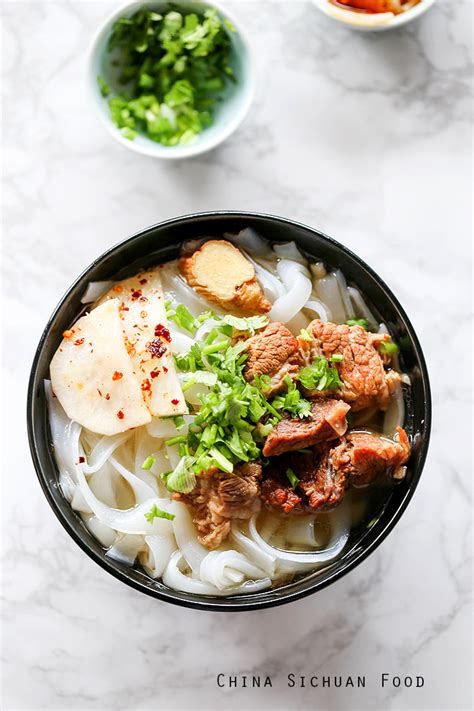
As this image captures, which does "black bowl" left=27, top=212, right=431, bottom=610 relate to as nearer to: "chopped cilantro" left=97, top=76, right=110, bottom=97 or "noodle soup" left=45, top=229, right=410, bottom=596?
"noodle soup" left=45, top=229, right=410, bottom=596

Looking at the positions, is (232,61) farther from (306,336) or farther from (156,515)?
(156,515)

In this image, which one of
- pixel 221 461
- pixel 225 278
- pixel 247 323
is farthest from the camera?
pixel 225 278

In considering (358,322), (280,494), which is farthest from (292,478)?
(358,322)

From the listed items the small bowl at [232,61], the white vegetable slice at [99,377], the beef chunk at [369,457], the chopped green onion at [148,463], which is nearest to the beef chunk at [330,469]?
the beef chunk at [369,457]

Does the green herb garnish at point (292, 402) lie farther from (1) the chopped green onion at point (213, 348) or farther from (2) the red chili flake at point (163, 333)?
(2) the red chili flake at point (163, 333)

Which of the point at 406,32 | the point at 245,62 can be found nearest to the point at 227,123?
the point at 245,62
